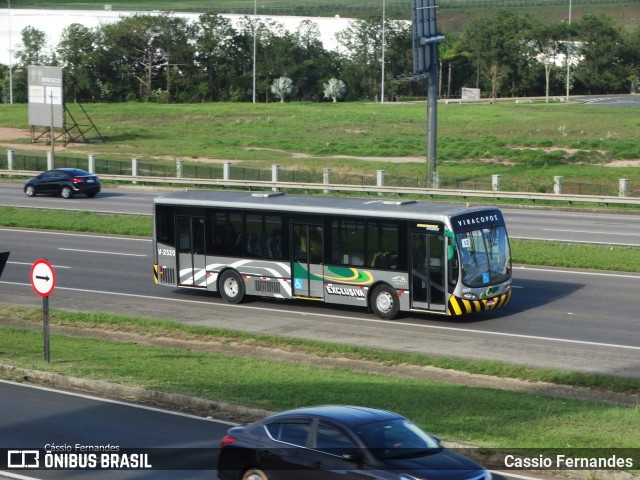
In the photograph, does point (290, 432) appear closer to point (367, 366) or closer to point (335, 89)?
point (367, 366)

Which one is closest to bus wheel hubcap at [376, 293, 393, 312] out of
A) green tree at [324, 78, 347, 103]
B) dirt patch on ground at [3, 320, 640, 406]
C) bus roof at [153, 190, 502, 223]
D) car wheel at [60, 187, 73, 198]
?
bus roof at [153, 190, 502, 223]

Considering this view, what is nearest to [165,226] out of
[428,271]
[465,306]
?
[428,271]

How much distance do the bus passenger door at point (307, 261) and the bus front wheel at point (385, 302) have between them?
58.7 inches

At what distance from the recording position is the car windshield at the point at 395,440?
9.78 m

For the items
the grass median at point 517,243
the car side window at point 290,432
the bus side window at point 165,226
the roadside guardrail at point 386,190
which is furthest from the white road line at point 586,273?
the car side window at point 290,432

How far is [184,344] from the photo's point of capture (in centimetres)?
2181

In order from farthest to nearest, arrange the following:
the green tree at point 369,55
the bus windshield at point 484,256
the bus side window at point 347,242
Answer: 1. the green tree at point 369,55
2. the bus side window at point 347,242
3. the bus windshield at point 484,256

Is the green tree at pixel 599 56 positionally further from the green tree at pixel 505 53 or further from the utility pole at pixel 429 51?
the utility pole at pixel 429 51

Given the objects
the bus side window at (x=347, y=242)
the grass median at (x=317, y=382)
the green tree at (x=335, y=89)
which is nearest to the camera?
the grass median at (x=317, y=382)

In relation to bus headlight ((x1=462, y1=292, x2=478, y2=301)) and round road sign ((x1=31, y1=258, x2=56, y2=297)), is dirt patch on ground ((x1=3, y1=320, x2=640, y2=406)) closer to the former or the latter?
round road sign ((x1=31, y1=258, x2=56, y2=297))

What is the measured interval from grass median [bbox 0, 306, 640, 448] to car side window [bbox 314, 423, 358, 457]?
11.3 feet

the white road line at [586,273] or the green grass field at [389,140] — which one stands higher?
the green grass field at [389,140]

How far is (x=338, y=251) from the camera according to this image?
2477cm

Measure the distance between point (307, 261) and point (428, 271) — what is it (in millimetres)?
3339
